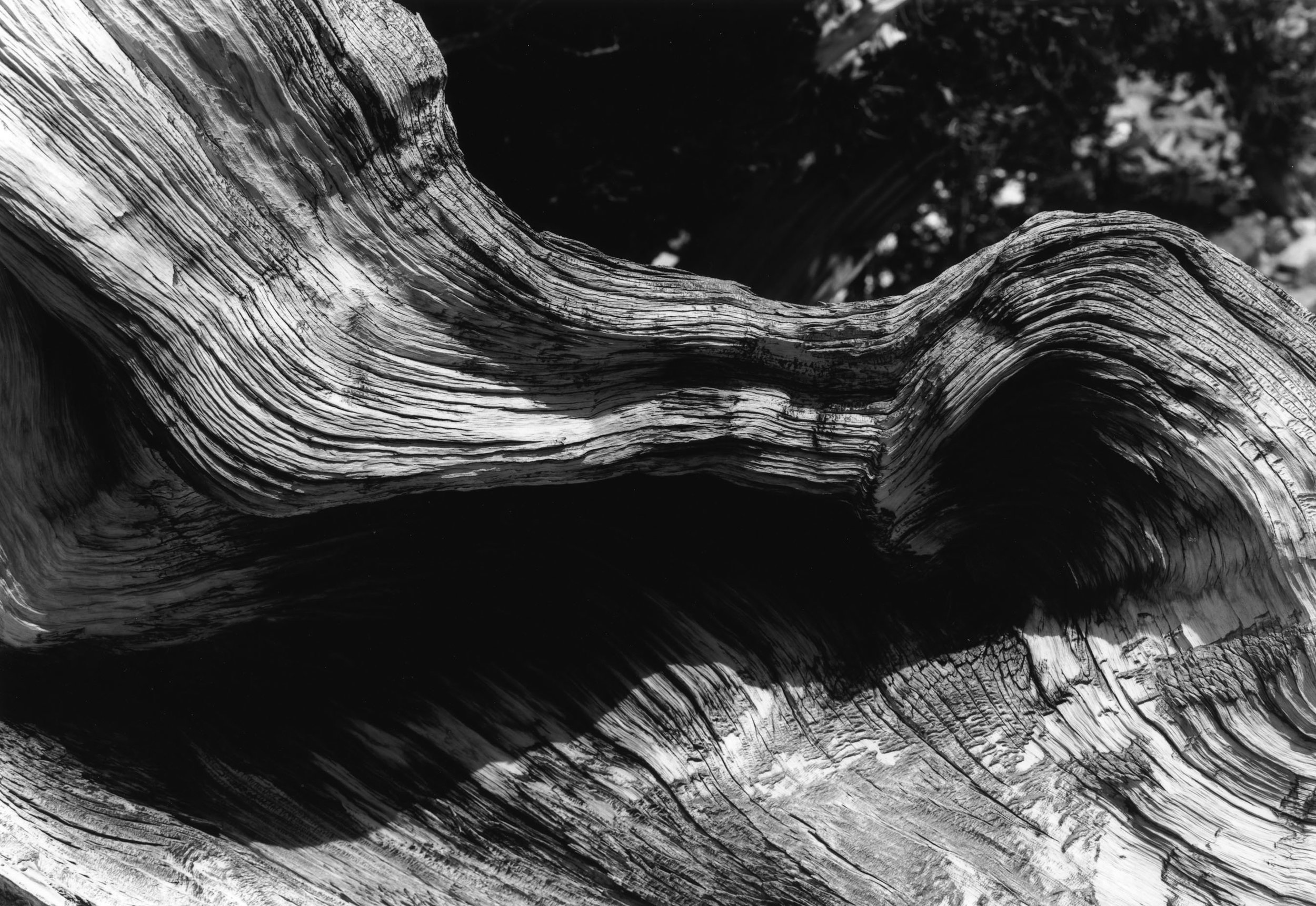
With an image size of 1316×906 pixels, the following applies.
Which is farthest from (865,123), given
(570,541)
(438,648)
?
(438,648)

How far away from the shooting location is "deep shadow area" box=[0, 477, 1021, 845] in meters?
1.93

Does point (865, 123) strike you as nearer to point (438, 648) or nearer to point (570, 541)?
point (570, 541)

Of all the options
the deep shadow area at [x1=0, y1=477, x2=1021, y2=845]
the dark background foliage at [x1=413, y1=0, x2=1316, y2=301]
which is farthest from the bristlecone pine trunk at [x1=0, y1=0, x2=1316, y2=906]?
the dark background foliage at [x1=413, y1=0, x2=1316, y2=301]

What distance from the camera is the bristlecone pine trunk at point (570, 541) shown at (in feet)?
5.15

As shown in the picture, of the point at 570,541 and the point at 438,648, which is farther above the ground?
the point at 570,541

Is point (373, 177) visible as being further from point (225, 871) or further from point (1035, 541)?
point (1035, 541)

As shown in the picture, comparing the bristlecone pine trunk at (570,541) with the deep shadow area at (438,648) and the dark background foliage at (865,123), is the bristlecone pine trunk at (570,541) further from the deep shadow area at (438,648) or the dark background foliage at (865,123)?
the dark background foliage at (865,123)

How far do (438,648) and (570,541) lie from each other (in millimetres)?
335

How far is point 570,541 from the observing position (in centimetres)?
200

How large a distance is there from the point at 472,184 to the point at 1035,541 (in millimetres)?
1290

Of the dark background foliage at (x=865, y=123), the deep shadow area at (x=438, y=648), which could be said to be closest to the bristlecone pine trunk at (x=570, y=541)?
the deep shadow area at (x=438, y=648)

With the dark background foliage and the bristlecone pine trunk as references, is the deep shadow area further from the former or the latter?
the dark background foliage

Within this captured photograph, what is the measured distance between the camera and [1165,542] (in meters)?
1.93

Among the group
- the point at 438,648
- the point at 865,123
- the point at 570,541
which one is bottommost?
the point at 438,648
